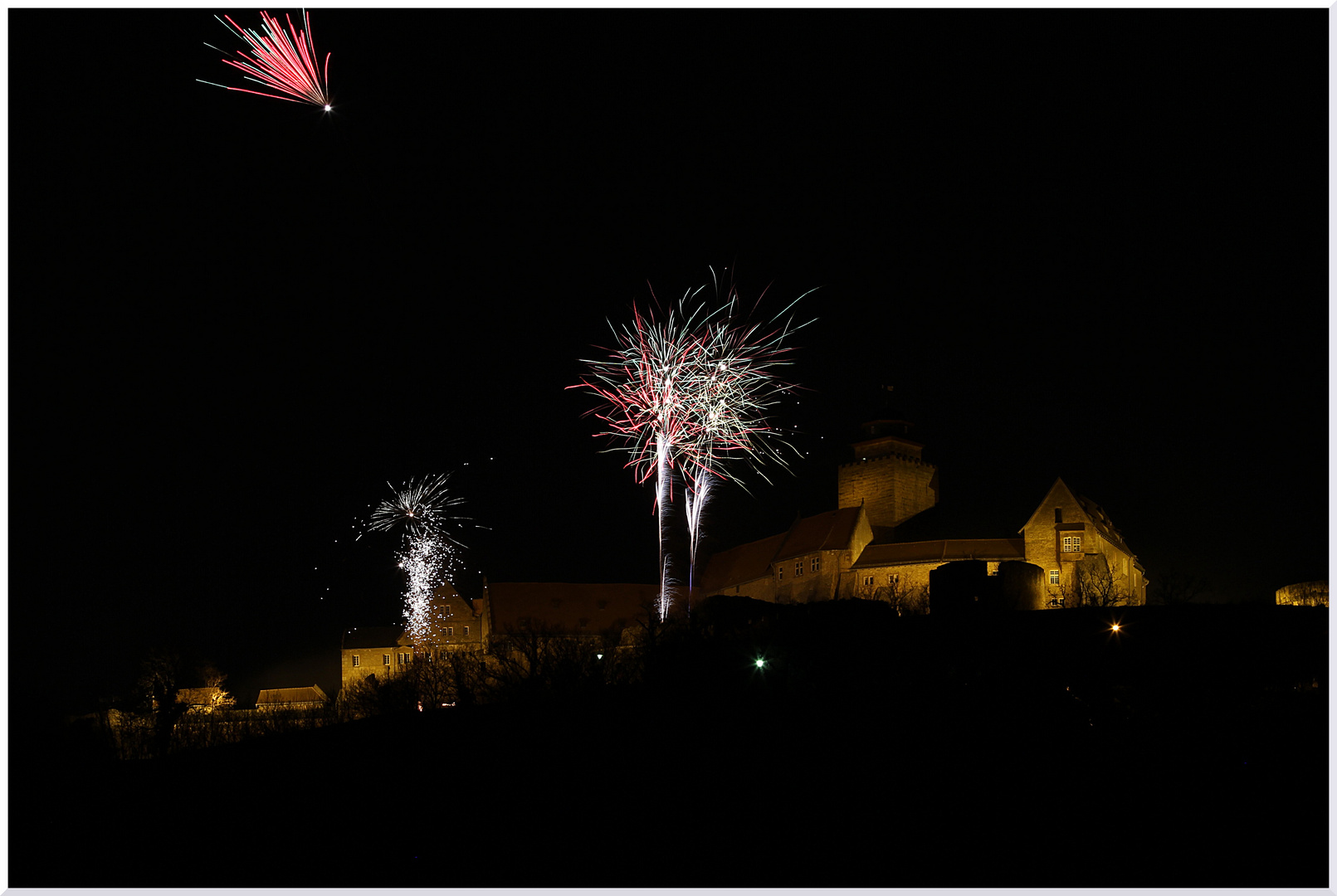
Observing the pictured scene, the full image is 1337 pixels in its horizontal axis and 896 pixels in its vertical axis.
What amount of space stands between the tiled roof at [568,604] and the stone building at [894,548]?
5.14 meters


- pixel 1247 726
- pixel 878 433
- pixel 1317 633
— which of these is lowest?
pixel 1247 726

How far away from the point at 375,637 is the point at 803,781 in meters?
52.9

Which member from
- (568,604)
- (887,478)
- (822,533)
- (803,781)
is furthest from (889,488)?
(803,781)

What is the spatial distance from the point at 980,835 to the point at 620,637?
124 ft

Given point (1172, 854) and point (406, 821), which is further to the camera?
point (406, 821)

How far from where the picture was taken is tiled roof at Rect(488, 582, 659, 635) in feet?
250

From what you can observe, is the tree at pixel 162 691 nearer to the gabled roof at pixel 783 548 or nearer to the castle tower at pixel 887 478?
the gabled roof at pixel 783 548

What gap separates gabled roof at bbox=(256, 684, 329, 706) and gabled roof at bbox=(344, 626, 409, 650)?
137 inches

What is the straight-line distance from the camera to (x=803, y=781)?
3294cm

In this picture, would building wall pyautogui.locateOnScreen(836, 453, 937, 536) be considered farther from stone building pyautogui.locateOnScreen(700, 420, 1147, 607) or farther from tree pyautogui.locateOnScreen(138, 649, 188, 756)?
tree pyautogui.locateOnScreen(138, 649, 188, 756)

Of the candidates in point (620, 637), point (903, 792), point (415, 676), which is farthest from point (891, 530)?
point (903, 792)

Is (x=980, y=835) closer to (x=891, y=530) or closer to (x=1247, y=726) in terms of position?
(x=1247, y=726)

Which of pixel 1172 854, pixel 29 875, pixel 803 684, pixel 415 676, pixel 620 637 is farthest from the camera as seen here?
pixel 620 637

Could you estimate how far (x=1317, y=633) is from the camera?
1592 inches
